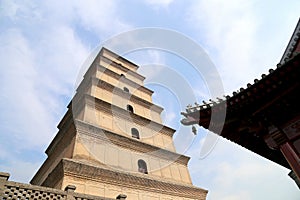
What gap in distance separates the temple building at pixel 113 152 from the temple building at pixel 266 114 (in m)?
4.83

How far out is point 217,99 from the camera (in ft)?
19.0

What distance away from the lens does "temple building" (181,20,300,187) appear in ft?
16.3

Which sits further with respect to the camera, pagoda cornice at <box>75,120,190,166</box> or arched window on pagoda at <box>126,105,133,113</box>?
arched window on pagoda at <box>126,105,133,113</box>

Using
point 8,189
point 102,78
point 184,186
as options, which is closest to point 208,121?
point 8,189

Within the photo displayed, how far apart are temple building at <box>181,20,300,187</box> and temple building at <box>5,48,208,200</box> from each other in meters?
4.83

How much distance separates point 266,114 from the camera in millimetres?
5402

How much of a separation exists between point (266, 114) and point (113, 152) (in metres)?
9.90

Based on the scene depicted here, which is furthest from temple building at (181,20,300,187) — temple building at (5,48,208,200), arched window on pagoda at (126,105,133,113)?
arched window on pagoda at (126,105,133,113)

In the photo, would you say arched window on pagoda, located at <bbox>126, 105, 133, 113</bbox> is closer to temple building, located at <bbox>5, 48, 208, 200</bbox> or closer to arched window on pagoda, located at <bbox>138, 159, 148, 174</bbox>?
temple building, located at <bbox>5, 48, 208, 200</bbox>

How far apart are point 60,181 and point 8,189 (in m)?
4.74

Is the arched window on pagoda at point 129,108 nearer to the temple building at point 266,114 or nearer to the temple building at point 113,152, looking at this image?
the temple building at point 113,152

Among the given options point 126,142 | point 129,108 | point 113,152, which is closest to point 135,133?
point 126,142

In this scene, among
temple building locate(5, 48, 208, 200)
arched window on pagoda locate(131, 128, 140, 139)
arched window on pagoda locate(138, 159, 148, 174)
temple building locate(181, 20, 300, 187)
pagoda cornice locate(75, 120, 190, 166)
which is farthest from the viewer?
arched window on pagoda locate(131, 128, 140, 139)

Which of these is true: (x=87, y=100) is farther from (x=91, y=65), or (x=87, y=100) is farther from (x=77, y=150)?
(x=91, y=65)
